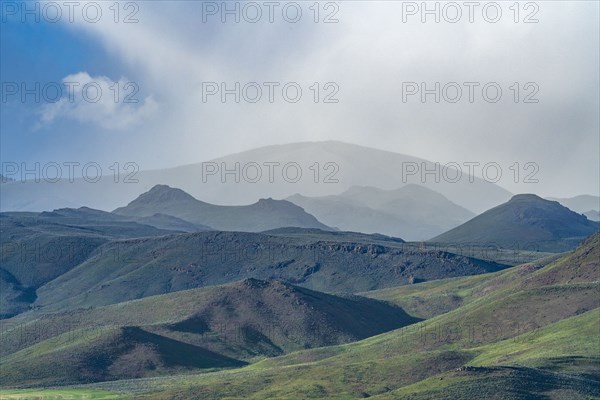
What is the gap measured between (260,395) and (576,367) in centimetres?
5433

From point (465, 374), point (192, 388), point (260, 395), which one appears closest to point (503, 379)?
point (465, 374)

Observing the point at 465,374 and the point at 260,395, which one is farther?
the point at 260,395

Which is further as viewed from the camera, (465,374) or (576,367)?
(576,367)

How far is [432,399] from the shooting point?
165m

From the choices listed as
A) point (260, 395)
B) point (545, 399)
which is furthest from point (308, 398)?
point (545, 399)

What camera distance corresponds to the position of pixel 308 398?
185000mm

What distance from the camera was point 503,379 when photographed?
560 ft

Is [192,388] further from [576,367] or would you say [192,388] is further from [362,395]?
[576,367]

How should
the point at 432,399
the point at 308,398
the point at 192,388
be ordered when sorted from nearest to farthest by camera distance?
the point at 432,399, the point at 308,398, the point at 192,388

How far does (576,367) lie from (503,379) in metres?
25.0

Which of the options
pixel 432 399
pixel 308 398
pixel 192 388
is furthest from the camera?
pixel 192 388

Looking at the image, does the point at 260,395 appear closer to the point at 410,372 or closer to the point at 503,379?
the point at 410,372

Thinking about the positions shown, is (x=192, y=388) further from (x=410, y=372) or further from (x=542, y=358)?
(x=542, y=358)

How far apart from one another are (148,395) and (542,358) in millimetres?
70903
